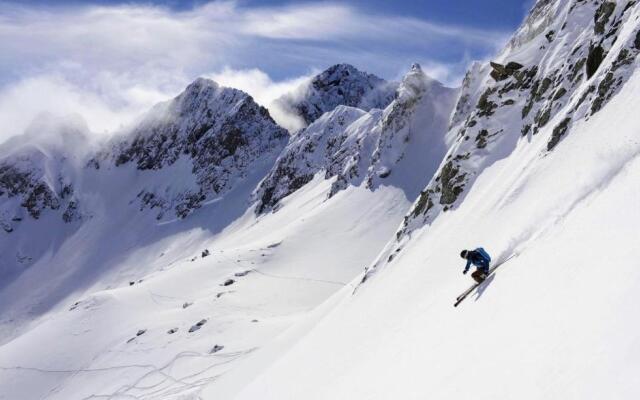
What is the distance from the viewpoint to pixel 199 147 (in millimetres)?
168375

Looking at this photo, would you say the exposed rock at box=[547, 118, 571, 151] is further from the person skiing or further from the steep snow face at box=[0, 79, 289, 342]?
the steep snow face at box=[0, 79, 289, 342]

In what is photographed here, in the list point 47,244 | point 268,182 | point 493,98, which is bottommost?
point 493,98

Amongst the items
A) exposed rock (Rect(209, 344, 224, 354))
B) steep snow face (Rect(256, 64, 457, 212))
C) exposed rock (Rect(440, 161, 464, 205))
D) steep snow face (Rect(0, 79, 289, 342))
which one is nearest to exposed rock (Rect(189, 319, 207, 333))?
exposed rock (Rect(209, 344, 224, 354))

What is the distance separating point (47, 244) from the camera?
17050cm

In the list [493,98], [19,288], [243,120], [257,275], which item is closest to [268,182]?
[243,120]

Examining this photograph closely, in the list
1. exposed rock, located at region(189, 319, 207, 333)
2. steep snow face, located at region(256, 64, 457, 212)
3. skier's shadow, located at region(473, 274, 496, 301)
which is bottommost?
skier's shadow, located at region(473, 274, 496, 301)

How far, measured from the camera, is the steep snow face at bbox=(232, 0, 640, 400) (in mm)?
9367

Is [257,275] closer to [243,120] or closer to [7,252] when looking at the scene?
[243,120]

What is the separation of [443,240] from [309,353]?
9433 mm

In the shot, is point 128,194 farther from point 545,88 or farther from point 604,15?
point 604,15

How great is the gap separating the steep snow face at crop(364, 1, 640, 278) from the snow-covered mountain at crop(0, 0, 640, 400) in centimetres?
16

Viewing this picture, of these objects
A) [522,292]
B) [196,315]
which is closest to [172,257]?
[196,315]

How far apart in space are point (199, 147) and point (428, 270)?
150 metres

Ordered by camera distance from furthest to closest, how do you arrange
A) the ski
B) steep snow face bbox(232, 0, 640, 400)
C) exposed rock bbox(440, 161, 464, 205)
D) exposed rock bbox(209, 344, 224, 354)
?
exposed rock bbox(209, 344, 224, 354)
exposed rock bbox(440, 161, 464, 205)
the ski
steep snow face bbox(232, 0, 640, 400)
